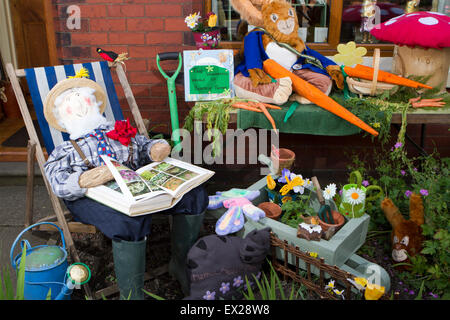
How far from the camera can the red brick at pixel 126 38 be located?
3666mm

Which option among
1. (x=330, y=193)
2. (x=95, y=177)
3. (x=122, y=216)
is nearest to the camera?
(x=122, y=216)

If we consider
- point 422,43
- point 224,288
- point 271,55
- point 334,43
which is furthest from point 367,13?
point 224,288

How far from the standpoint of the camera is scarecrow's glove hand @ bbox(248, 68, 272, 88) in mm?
2977

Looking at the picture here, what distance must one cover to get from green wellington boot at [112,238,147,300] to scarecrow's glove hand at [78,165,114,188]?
0.33 meters

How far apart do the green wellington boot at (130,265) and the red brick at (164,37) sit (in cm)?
206

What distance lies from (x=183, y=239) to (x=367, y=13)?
8.58 ft

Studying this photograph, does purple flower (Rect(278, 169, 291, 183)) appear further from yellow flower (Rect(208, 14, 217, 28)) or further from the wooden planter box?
yellow flower (Rect(208, 14, 217, 28))

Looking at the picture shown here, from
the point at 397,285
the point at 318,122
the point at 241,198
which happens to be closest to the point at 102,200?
the point at 241,198

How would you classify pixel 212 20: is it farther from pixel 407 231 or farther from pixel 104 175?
pixel 407 231

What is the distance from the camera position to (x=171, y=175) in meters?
2.45

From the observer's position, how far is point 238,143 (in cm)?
405

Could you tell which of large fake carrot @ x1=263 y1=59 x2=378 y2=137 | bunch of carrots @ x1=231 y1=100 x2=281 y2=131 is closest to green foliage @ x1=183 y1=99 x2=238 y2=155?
bunch of carrots @ x1=231 y1=100 x2=281 y2=131

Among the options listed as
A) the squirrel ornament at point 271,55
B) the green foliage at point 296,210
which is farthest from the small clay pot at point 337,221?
the squirrel ornament at point 271,55
